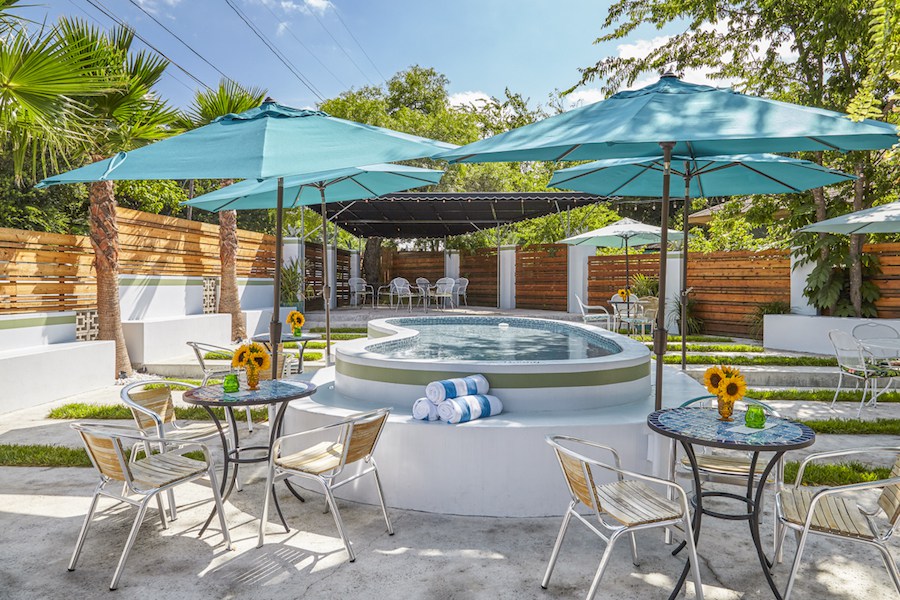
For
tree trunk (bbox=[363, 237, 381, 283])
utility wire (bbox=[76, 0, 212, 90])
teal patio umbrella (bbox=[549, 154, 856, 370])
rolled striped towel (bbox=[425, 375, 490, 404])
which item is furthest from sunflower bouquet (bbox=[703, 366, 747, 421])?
tree trunk (bbox=[363, 237, 381, 283])

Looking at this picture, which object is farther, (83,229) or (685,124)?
(83,229)

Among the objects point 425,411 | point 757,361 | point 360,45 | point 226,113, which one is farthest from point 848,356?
point 360,45

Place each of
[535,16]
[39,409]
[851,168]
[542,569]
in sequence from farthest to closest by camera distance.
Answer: [535,16]
[851,168]
[39,409]
[542,569]

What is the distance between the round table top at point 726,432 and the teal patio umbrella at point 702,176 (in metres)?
2.52

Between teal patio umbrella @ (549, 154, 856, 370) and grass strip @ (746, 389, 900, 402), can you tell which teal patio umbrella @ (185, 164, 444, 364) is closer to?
teal patio umbrella @ (549, 154, 856, 370)

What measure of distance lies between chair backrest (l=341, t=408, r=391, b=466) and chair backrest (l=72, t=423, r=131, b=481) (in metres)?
1.08

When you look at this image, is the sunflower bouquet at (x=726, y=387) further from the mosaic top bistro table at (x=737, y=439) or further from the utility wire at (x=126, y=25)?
the utility wire at (x=126, y=25)

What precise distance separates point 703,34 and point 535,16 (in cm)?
851

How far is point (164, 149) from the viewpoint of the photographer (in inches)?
153

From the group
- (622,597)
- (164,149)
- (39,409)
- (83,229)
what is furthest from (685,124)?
(83,229)

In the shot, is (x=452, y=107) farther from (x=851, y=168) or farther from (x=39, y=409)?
(x=39, y=409)

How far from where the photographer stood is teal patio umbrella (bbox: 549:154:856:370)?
216 inches

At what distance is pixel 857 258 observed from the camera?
31.8ft

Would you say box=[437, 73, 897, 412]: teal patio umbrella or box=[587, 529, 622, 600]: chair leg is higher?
box=[437, 73, 897, 412]: teal patio umbrella
